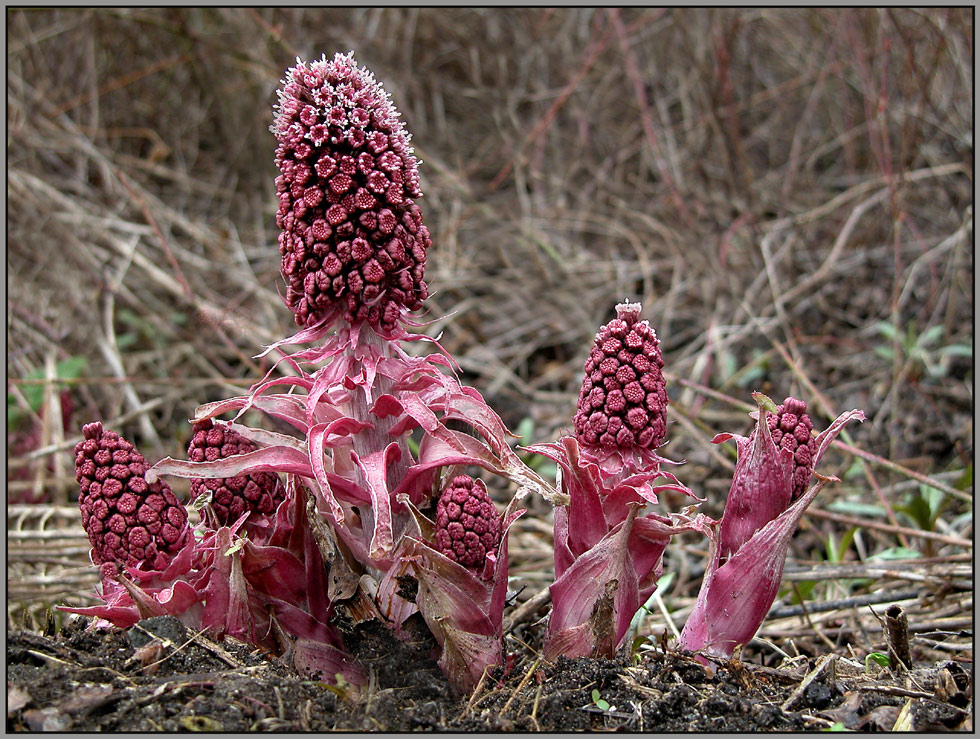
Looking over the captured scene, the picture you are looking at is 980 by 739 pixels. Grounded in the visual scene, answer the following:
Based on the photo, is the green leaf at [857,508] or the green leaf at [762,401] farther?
the green leaf at [857,508]

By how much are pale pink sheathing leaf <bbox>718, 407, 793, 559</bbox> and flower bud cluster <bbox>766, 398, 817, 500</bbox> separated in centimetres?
8

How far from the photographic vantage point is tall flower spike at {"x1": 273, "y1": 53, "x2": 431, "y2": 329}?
2420 mm

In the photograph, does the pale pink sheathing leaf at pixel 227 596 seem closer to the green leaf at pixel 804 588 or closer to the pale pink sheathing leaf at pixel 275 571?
the pale pink sheathing leaf at pixel 275 571

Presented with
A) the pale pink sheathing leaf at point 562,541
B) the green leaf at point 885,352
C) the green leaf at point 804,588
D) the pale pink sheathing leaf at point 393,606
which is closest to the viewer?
the pale pink sheathing leaf at point 393,606

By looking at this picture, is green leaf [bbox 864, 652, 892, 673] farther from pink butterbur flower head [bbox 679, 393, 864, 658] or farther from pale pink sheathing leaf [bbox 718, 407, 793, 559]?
pale pink sheathing leaf [bbox 718, 407, 793, 559]

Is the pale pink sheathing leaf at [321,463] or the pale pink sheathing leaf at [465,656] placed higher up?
the pale pink sheathing leaf at [321,463]

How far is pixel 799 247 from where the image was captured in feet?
23.4

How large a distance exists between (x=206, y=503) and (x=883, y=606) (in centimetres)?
315

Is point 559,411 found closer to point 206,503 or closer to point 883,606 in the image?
point 883,606

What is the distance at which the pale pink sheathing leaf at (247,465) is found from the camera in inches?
98.0

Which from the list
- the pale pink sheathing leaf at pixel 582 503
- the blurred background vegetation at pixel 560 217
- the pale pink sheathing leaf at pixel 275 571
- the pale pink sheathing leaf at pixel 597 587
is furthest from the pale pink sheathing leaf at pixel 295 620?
the blurred background vegetation at pixel 560 217

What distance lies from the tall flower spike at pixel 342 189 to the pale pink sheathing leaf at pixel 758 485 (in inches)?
50.8

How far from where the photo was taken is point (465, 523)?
8.23 ft

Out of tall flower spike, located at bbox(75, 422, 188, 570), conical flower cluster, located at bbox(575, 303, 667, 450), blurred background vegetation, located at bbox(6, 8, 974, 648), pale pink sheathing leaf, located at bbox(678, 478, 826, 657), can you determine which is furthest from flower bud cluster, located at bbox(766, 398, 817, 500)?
tall flower spike, located at bbox(75, 422, 188, 570)
